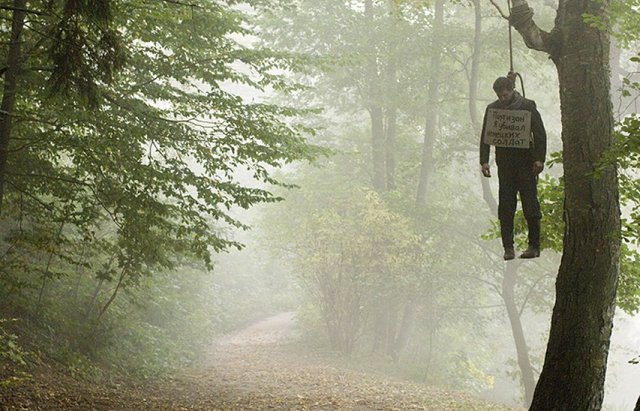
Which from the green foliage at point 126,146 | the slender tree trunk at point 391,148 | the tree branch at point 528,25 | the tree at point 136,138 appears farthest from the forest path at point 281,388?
the slender tree trunk at point 391,148

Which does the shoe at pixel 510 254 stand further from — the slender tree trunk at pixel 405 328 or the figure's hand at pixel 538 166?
the slender tree trunk at pixel 405 328

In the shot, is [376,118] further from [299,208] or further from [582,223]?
[582,223]

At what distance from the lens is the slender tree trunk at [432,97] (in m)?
17.4

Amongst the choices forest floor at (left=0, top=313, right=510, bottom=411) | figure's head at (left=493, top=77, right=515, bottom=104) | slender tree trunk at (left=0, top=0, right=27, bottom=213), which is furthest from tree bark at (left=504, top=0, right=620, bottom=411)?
slender tree trunk at (left=0, top=0, right=27, bottom=213)

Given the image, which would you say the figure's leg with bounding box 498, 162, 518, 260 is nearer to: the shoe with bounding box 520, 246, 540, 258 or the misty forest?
the misty forest

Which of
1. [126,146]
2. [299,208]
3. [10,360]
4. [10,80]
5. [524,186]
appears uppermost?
[10,80]

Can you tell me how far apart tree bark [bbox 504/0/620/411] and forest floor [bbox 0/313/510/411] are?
5.14 meters

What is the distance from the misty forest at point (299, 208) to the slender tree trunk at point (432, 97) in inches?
3.0

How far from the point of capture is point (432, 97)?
→ 18.0 meters

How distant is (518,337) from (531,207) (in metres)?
11.8

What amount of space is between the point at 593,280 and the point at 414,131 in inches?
702


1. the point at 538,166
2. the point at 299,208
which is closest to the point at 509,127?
the point at 538,166

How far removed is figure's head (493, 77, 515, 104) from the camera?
5.16 metres

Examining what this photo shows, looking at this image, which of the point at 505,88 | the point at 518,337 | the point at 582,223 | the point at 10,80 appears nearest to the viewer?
the point at 582,223
